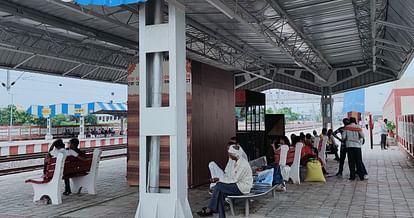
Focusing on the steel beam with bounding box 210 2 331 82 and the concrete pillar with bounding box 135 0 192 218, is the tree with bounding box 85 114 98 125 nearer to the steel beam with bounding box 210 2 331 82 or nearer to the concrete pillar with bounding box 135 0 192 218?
the steel beam with bounding box 210 2 331 82

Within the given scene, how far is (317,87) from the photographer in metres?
21.1

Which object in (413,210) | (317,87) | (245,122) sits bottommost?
(413,210)

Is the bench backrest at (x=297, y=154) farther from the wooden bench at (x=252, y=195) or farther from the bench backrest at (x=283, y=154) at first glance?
the wooden bench at (x=252, y=195)

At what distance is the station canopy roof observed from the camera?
858 cm

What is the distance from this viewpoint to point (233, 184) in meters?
5.46

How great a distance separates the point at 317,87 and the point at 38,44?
47.1 ft

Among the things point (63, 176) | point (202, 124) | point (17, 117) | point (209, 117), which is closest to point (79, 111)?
point (17, 117)

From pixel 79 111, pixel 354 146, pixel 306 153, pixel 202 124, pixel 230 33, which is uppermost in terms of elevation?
pixel 230 33

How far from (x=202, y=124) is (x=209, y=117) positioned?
0.42 m

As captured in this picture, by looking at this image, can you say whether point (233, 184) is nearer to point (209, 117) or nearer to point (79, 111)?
point (209, 117)

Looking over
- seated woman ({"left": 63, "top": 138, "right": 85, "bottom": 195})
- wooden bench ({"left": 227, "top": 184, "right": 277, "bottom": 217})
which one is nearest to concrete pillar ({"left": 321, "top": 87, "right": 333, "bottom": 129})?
wooden bench ({"left": 227, "top": 184, "right": 277, "bottom": 217})

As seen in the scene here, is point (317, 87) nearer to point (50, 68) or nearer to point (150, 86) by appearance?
point (50, 68)

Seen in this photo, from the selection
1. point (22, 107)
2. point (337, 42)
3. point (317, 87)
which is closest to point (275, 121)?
point (337, 42)

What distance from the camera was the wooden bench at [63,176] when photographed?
6777 mm
